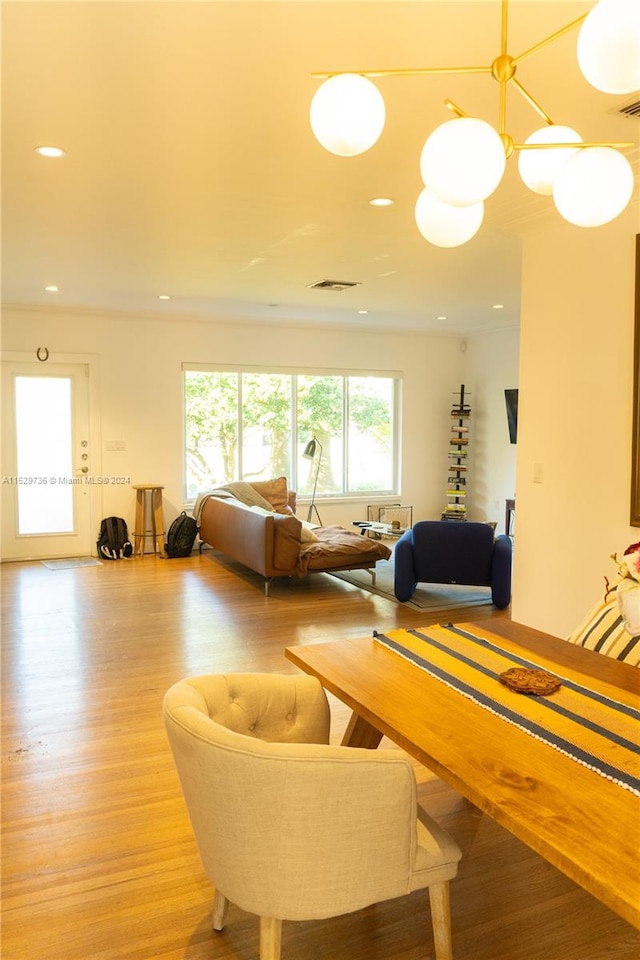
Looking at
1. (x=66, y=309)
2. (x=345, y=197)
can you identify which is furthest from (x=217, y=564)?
(x=345, y=197)

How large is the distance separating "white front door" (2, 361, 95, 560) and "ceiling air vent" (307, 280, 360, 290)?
111 inches

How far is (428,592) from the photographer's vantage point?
6191 millimetres

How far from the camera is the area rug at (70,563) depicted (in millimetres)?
7088

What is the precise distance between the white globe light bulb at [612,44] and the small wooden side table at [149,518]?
22.3 ft

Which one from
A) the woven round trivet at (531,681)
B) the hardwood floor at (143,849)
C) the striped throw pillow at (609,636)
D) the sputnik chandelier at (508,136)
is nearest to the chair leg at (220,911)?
the hardwood floor at (143,849)

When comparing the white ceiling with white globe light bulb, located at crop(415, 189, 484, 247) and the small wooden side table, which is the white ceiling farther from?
the small wooden side table

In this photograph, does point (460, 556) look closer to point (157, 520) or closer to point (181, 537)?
point (181, 537)

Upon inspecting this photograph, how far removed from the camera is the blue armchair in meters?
5.49

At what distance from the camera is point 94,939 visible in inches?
77.1

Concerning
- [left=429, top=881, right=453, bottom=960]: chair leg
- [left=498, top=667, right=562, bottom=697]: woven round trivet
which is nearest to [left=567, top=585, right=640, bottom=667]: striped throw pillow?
[left=498, top=667, right=562, bottom=697]: woven round trivet

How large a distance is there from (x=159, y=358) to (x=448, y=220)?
6.36 metres

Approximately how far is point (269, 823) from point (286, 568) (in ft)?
14.7

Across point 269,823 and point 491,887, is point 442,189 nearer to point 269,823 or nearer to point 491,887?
point 269,823

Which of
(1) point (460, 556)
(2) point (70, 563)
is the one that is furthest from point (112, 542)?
(1) point (460, 556)
